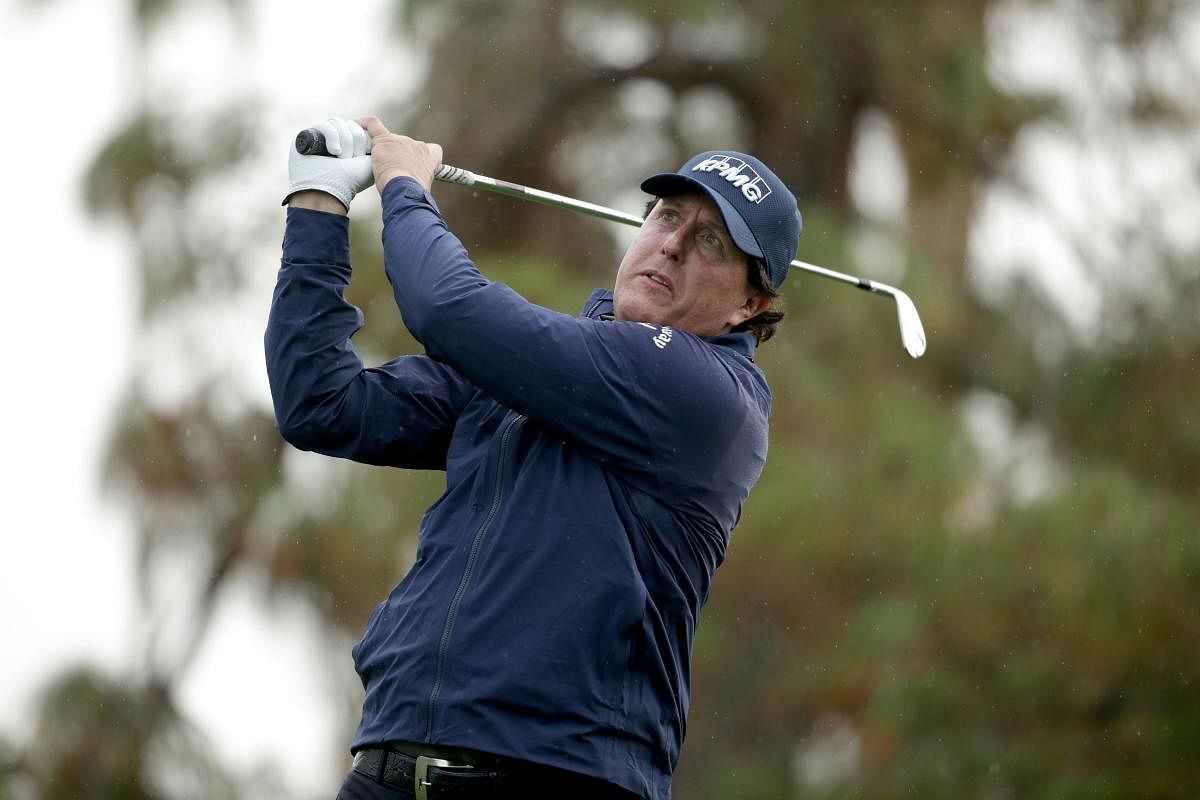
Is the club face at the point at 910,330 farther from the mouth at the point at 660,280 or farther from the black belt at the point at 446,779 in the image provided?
the black belt at the point at 446,779

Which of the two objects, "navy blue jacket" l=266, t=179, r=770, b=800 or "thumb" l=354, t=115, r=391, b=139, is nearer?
"navy blue jacket" l=266, t=179, r=770, b=800

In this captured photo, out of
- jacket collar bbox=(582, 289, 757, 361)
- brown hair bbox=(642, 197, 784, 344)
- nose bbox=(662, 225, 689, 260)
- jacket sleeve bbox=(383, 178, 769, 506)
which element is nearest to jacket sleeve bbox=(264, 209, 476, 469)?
jacket sleeve bbox=(383, 178, 769, 506)

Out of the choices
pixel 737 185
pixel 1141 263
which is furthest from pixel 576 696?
pixel 1141 263

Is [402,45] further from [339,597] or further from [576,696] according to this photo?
[576,696]

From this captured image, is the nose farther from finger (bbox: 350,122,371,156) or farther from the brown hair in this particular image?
finger (bbox: 350,122,371,156)

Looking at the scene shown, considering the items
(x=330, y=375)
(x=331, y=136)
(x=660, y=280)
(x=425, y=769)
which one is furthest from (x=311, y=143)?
(x=425, y=769)

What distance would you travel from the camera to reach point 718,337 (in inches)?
123

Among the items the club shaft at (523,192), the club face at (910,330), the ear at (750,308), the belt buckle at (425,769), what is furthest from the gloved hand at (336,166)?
the club face at (910,330)

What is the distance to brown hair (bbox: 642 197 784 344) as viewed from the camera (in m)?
3.20

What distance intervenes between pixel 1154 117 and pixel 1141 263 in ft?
2.52

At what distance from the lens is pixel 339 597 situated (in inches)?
330

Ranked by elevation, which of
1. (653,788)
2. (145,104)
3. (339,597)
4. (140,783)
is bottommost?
(140,783)

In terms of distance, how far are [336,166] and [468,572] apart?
719 millimetres

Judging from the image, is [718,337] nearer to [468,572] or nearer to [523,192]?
[523,192]
